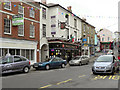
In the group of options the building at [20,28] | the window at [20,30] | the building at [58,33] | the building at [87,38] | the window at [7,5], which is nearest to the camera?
the building at [20,28]

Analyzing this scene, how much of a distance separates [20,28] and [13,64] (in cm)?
824

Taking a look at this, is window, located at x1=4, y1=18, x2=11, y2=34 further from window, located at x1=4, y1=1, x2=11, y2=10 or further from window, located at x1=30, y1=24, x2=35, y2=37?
window, located at x1=30, y1=24, x2=35, y2=37

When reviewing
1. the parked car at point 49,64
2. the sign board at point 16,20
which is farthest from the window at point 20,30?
the parked car at point 49,64

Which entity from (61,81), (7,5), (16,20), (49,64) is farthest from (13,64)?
(7,5)

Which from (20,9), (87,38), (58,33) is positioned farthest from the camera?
(87,38)

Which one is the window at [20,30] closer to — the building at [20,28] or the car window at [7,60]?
the building at [20,28]

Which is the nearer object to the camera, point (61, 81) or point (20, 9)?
point (61, 81)

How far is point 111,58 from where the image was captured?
12.7 m

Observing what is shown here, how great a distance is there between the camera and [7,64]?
12039 millimetres

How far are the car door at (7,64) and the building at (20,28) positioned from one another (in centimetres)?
514

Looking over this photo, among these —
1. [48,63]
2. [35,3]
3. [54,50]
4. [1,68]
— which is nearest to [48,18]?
[35,3]

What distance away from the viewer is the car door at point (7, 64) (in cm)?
1179

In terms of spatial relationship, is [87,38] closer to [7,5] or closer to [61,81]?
[7,5]

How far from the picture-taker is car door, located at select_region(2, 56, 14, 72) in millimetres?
11791
